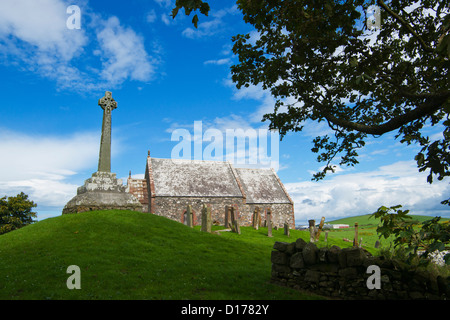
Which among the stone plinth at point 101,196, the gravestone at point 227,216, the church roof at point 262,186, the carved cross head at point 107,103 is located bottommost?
the gravestone at point 227,216

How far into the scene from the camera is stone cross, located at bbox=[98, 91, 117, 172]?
1869 centimetres

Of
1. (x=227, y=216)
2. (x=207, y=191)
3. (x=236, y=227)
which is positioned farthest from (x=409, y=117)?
(x=207, y=191)

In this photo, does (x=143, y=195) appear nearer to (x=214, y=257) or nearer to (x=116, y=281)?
(x=214, y=257)

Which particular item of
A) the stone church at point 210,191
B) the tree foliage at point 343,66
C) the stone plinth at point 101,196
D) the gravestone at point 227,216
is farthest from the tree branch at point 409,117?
the stone church at point 210,191

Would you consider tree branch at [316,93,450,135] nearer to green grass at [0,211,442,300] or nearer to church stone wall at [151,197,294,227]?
green grass at [0,211,442,300]

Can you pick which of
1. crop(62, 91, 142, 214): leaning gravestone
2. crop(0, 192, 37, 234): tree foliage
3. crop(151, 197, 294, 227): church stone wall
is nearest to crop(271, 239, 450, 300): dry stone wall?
crop(62, 91, 142, 214): leaning gravestone

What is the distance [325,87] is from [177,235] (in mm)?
10586

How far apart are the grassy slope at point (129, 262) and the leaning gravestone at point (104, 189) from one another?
0.85 metres

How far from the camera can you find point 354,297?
30.4ft

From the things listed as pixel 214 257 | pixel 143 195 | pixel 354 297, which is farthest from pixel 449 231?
pixel 143 195

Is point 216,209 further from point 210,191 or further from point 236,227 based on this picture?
point 236,227

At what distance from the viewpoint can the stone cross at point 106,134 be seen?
1869 cm

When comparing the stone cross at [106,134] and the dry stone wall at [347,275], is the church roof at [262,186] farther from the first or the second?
the dry stone wall at [347,275]

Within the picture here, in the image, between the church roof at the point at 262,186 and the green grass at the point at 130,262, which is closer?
the green grass at the point at 130,262
